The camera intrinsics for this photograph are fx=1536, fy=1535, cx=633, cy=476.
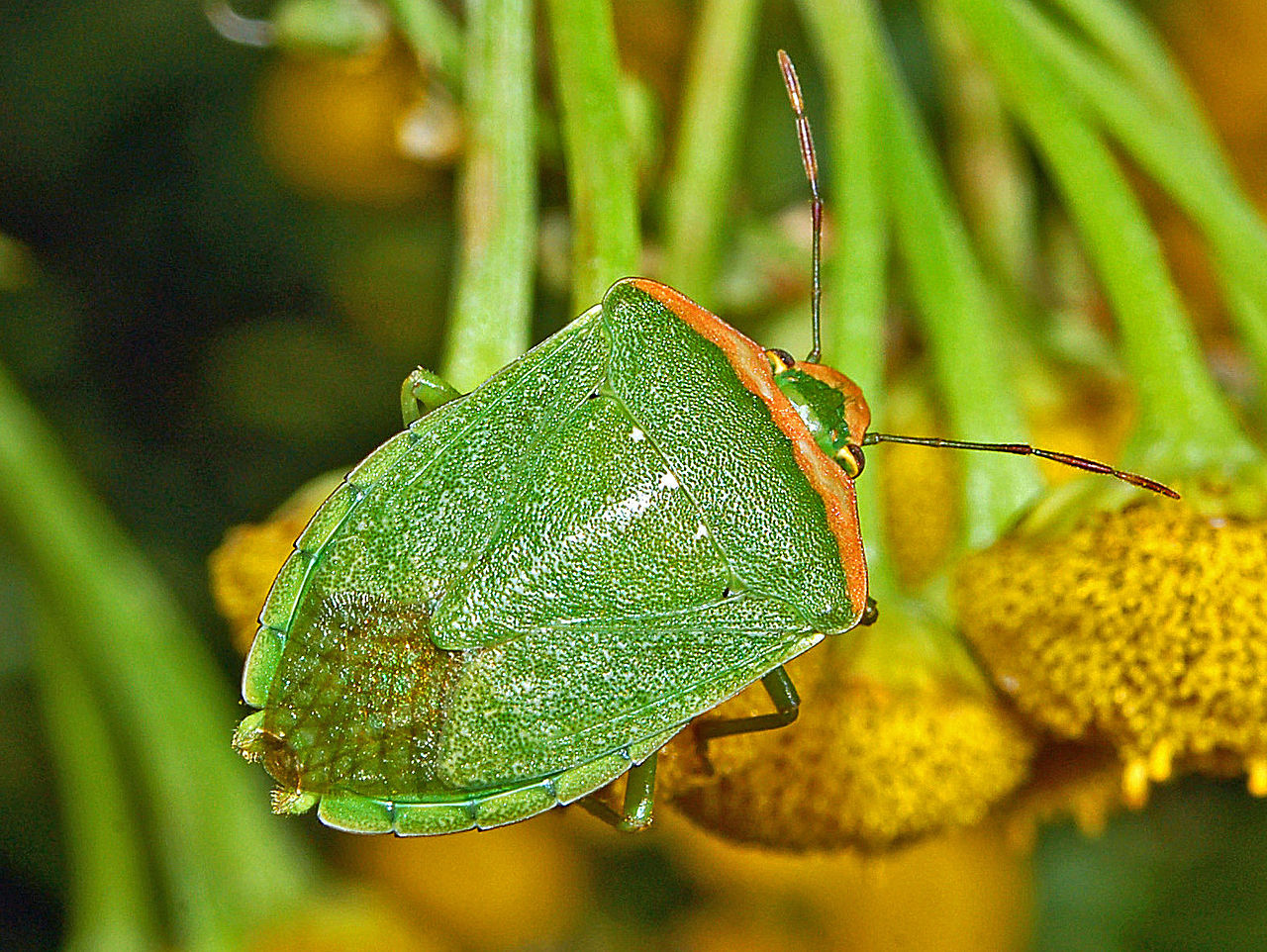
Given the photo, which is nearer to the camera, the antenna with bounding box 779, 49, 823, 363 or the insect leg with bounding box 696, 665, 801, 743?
the insect leg with bounding box 696, 665, 801, 743

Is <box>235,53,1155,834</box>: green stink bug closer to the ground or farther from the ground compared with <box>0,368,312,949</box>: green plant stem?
farther from the ground

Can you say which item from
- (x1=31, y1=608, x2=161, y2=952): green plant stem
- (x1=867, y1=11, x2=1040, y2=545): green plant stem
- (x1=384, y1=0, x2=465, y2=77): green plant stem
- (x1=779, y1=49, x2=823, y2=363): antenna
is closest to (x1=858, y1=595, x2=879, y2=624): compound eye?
(x1=867, y1=11, x2=1040, y2=545): green plant stem

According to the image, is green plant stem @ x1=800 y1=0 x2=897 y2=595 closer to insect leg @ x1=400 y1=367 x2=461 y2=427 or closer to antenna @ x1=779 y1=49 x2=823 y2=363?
antenna @ x1=779 y1=49 x2=823 y2=363

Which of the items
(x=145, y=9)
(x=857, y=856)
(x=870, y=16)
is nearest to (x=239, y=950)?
(x=857, y=856)

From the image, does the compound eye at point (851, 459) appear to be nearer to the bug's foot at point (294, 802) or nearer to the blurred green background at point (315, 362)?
the bug's foot at point (294, 802)

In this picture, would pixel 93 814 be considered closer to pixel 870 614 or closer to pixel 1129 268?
pixel 870 614

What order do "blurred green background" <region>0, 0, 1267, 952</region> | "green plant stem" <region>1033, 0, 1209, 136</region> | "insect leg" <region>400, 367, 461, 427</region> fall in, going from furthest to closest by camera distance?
1. "blurred green background" <region>0, 0, 1267, 952</region>
2. "green plant stem" <region>1033, 0, 1209, 136</region>
3. "insect leg" <region>400, 367, 461, 427</region>

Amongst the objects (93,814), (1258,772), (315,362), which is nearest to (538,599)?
(1258,772)
